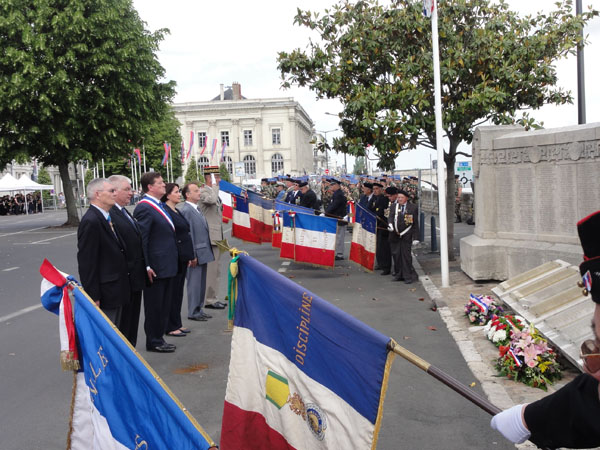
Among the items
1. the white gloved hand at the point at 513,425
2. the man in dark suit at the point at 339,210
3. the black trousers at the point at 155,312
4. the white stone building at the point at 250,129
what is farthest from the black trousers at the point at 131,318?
→ the white stone building at the point at 250,129

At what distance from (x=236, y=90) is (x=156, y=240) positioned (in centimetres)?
11829

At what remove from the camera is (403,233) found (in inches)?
487

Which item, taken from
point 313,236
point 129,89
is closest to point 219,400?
point 313,236

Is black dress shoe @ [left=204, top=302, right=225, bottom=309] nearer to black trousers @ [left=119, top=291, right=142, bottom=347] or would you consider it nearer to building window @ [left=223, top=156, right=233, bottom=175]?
black trousers @ [left=119, top=291, right=142, bottom=347]

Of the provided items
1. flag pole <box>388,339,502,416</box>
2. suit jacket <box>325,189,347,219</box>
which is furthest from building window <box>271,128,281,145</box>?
flag pole <box>388,339,502,416</box>

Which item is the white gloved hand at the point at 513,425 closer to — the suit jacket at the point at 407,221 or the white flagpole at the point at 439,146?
the white flagpole at the point at 439,146

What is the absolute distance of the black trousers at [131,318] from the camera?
6.29 metres

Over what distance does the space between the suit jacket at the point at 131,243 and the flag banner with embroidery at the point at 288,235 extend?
822cm

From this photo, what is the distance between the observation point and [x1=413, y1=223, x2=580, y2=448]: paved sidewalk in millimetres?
5539

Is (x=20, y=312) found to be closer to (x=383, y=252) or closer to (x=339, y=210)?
(x=383, y=252)

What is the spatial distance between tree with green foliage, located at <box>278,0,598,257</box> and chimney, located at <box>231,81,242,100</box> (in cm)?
10908

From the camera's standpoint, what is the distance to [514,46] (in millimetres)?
13289

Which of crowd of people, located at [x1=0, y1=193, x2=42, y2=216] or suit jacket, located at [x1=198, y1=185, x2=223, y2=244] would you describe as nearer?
suit jacket, located at [x1=198, y1=185, x2=223, y2=244]

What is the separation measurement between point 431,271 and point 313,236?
2.66m
